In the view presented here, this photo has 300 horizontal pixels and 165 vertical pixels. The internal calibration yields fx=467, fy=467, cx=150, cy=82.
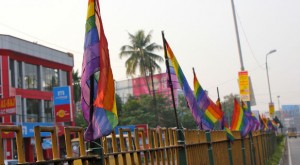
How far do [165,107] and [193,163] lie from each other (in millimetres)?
53572

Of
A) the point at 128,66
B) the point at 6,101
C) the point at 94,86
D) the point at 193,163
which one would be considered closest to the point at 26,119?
the point at 6,101

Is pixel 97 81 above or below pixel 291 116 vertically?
below

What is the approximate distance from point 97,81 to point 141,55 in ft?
155

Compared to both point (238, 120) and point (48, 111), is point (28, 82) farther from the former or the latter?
point (238, 120)

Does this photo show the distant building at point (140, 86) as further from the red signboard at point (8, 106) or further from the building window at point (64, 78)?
the red signboard at point (8, 106)

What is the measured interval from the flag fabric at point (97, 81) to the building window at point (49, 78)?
35542mm

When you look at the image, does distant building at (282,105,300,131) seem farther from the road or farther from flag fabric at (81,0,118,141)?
flag fabric at (81,0,118,141)

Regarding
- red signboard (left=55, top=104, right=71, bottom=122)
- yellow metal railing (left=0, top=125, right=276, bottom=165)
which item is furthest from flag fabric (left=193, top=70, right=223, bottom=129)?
red signboard (left=55, top=104, right=71, bottom=122)

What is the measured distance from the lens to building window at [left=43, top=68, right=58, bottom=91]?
3925 centimetres

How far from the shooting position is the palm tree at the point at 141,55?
169 ft

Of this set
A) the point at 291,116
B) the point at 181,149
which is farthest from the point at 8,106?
the point at 291,116

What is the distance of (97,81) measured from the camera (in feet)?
14.5

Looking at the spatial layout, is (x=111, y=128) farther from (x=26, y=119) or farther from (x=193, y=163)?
(x=26, y=119)

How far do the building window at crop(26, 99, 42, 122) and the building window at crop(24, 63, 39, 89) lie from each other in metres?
1.20
